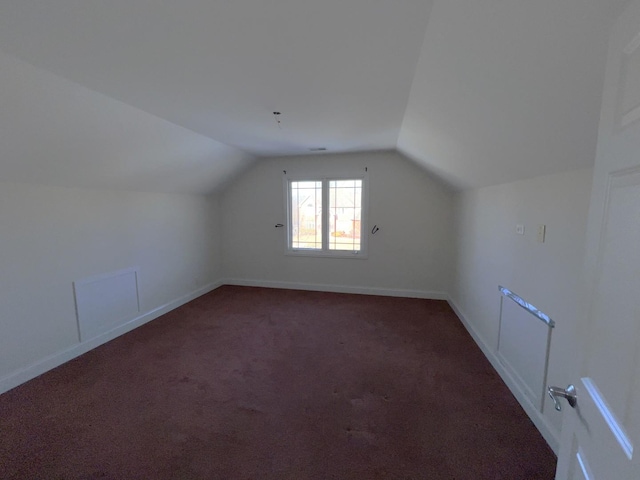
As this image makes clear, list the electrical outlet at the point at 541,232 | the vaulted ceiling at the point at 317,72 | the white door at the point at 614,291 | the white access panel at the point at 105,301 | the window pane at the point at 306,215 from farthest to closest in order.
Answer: the window pane at the point at 306,215 < the white access panel at the point at 105,301 < the electrical outlet at the point at 541,232 < the vaulted ceiling at the point at 317,72 < the white door at the point at 614,291

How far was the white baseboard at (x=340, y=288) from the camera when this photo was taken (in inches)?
170

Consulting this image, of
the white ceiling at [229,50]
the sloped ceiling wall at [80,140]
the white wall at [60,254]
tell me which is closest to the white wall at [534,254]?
the white ceiling at [229,50]

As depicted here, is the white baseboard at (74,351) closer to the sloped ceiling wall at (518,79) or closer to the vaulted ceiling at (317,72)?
the vaulted ceiling at (317,72)

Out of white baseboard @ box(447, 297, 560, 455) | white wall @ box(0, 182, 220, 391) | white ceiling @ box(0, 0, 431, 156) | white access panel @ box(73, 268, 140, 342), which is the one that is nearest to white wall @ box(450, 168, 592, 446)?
white baseboard @ box(447, 297, 560, 455)

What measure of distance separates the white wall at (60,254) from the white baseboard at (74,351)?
1cm

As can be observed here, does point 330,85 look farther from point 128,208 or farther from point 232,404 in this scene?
point 128,208

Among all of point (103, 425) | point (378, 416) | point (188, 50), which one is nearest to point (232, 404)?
point (103, 425)

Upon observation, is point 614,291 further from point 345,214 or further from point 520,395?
point 345,214

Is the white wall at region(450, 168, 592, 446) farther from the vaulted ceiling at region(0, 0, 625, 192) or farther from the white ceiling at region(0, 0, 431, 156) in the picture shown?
the white ceiling at region(0, 0, 431, 156)

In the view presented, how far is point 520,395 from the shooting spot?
204 cm

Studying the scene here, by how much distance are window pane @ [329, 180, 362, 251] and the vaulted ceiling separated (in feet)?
5.99

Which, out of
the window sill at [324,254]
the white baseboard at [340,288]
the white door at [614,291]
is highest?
the white door at [614,291]

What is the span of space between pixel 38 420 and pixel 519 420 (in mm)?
3327

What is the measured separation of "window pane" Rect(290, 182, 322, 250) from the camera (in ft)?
15.1
